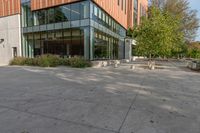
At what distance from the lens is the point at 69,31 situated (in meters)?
19.2

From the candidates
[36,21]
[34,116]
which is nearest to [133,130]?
[34,116]

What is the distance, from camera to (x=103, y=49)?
21688mm

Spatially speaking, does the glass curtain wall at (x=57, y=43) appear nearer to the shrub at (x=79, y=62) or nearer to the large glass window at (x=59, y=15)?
the large glass window at (x=59, y=15)

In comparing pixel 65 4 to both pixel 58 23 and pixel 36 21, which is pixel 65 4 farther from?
pixel 36 21

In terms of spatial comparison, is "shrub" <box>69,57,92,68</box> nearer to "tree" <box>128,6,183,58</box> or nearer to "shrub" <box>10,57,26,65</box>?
"tree" <box>128,6,183,58</box>

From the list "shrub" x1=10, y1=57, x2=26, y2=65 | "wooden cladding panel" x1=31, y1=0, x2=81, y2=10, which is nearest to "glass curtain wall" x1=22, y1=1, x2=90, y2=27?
"wooden cladding panel" x1=31, y1=0, x2=81, y2=10

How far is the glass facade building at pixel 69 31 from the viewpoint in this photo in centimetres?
1792

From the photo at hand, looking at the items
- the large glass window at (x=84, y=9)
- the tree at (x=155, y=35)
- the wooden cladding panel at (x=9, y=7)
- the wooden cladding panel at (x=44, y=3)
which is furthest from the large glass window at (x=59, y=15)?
the tree at (x=155, y=35)

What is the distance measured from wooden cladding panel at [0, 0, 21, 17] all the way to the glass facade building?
78 cm

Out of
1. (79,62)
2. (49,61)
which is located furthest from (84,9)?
(49,61)

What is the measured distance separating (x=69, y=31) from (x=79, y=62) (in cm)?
456

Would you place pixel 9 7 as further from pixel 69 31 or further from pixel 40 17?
pixel 69 31

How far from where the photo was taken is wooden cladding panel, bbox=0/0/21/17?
903 inches

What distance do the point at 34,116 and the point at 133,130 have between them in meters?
2.59
